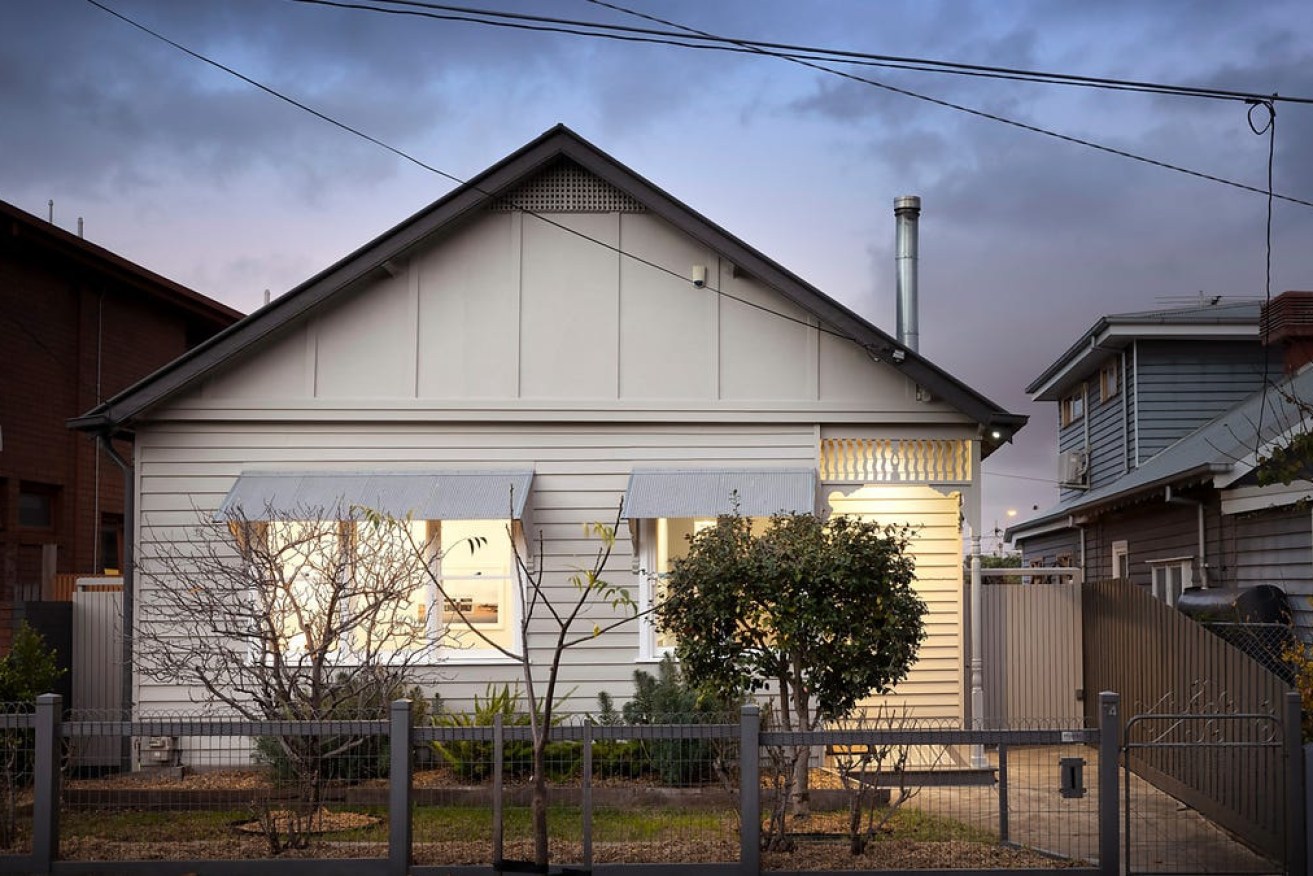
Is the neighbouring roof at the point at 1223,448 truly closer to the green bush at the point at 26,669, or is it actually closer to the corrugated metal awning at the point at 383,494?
the corrugated metal awning at the point at 383,494

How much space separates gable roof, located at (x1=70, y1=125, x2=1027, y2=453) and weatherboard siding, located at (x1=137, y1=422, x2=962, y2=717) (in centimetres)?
70

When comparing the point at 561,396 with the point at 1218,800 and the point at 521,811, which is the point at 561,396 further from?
the point at 1218,800

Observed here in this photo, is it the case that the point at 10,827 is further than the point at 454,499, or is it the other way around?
the point at 454,499

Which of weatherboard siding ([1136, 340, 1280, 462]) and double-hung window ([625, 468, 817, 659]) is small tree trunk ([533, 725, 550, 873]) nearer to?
double-hung window ([625, 468, 817, 659])

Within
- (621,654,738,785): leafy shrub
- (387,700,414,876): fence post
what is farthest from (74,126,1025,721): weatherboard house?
(387,700,414,876): fence post

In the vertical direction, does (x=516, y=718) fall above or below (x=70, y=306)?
below

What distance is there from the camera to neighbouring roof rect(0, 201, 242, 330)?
64.3ft

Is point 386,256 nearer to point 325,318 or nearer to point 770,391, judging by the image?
point 325,318

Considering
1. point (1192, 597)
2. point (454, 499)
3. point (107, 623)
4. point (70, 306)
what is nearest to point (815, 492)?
point (454, 499)

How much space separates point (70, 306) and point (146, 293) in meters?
2.13

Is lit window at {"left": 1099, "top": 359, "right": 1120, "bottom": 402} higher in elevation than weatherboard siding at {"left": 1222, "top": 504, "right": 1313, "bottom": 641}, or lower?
higher

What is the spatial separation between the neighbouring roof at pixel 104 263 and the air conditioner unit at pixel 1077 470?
17.0 meters

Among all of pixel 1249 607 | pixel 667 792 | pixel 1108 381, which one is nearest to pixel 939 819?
pixel 667 792

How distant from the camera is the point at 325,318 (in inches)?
607
